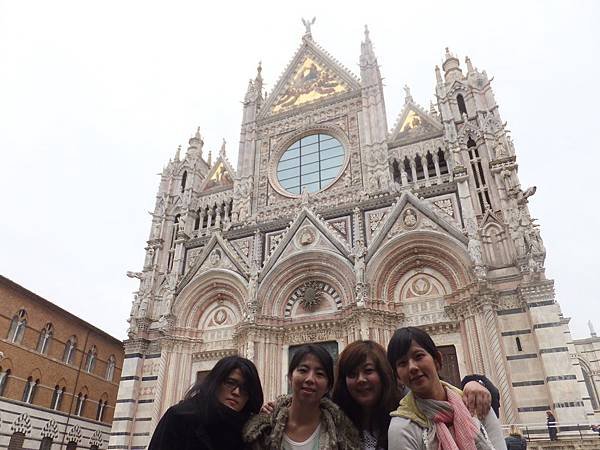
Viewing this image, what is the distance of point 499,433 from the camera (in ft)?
8.74

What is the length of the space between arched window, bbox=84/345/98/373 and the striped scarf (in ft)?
80.1

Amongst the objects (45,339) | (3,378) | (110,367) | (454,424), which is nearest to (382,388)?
(454,424)

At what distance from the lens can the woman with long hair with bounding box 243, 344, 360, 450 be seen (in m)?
2.74

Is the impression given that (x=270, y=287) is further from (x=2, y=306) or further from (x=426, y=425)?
(x=426, y=425)

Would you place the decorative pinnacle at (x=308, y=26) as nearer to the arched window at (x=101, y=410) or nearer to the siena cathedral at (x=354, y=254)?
the siena cathedral at (x=354, y=254)

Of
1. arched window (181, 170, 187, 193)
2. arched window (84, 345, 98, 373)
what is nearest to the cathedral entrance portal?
arched window (181, 170, 187, 193)

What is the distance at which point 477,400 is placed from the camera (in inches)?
104

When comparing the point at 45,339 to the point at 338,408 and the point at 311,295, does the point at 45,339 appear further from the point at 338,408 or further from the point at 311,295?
the point at 338,408

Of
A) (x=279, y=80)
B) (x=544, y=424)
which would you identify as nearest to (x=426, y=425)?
(x=544, y=424)

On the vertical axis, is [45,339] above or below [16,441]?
above

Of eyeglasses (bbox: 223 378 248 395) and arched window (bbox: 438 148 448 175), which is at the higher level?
arched window (bbox: 438 148 448 175)

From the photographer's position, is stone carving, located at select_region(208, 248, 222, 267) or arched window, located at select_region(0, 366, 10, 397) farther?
stone carving, located at select_region(208, 248, 222, 267)

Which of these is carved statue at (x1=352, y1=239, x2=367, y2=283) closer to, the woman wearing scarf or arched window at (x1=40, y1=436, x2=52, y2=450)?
the woman wearing scarf

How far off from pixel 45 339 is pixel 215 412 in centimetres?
2152
